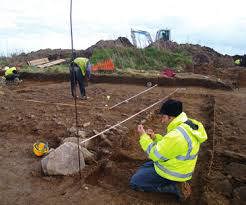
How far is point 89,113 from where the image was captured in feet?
28.1

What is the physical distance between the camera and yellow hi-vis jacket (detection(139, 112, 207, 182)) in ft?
13.2

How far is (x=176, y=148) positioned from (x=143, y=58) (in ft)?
53.1

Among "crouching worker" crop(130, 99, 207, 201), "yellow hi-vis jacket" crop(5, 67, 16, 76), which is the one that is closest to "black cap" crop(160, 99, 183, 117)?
"crouching worker" crop(130, 99, 207, 201)

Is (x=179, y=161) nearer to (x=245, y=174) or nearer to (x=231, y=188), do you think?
(x=231, y=188)

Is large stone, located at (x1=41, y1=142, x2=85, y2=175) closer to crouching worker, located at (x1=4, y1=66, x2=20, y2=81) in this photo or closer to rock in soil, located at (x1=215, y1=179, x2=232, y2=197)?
rock in soil, located at (x1=215, y1=179, x2=232, y2=197)

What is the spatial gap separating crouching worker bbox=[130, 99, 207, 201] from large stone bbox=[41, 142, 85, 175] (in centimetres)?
102

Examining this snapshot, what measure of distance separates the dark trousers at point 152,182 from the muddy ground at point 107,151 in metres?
0.11

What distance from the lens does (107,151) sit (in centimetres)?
594

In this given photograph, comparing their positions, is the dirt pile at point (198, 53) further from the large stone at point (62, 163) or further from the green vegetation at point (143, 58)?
the large stone at point (62, 163)

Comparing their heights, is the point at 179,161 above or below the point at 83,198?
above

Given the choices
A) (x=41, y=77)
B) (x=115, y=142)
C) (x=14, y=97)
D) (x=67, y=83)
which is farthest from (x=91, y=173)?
(x=41, y=77)

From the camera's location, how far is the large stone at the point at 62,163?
5016 mm

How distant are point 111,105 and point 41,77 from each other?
23.5 feet

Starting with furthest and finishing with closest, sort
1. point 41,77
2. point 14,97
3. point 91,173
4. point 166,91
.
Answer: point 41,77
point 166,91
point 14,97
point 91,173
